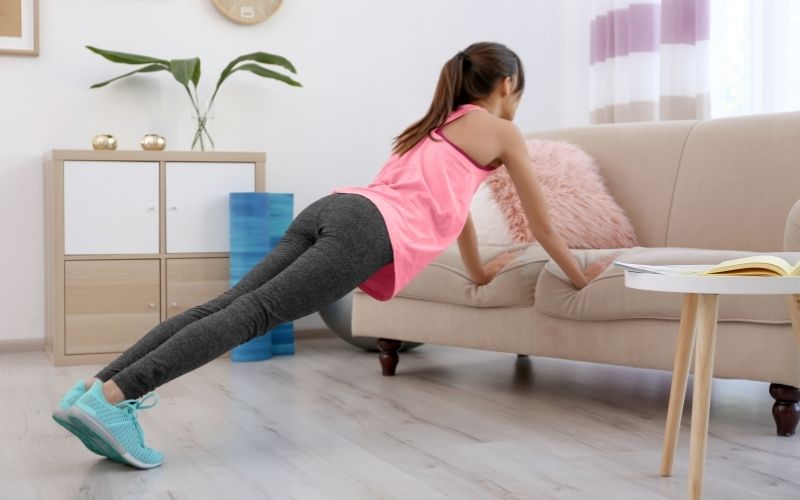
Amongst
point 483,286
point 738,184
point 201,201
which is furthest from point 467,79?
point 201,201

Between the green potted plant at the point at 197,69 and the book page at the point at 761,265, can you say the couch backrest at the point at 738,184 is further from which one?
the green potted plant at the point at 197,69

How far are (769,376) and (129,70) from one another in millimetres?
2637

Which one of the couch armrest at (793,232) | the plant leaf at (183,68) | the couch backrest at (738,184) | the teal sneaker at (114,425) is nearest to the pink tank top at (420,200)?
the teal sneaker at (114,425)

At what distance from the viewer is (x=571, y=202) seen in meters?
3.00

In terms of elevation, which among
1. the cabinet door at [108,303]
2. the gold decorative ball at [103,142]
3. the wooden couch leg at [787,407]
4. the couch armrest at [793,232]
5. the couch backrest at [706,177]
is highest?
the gold decorative ball at [103,142]

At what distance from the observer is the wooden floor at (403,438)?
183 cm

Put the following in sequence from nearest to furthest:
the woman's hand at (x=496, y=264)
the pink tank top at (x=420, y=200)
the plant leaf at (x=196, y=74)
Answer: the pink tank top at (x=420, y=200) < the woman's hand at (x=496, y=264) < the plant leaf at (x=196, y=74)

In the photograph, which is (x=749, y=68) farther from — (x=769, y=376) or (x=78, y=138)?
(x=78, y=138)

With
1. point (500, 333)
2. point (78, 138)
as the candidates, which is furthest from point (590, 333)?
point (78, 138)

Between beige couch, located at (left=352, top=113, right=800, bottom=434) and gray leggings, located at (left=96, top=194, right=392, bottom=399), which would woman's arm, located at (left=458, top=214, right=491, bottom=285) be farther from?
gray leggings, located at (left=96, top=194, right=392, bottom=399)

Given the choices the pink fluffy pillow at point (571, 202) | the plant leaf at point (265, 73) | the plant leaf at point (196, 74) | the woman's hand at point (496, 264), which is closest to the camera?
the woman's hand at point (496, 264)

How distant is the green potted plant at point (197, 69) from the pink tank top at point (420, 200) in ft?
4.73

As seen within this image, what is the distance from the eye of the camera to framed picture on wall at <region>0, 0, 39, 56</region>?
11.8 feet

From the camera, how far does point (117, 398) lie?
1.88m
